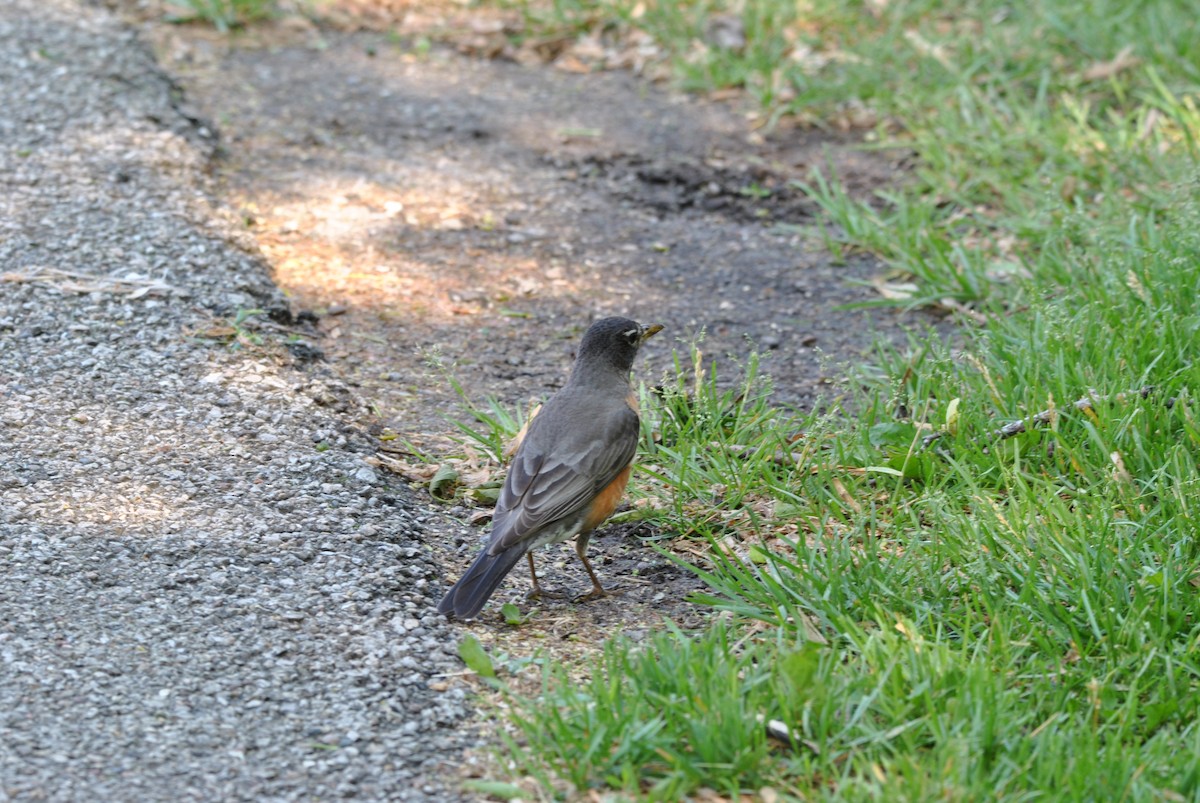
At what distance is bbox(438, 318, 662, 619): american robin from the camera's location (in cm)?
394

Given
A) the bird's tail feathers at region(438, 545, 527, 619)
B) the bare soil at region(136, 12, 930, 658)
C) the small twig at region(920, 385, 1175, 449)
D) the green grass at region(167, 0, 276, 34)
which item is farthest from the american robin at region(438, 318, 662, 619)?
the green grass at region(167, 0, 276, 34)

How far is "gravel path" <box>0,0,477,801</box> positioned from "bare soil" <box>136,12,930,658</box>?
1.29 ft

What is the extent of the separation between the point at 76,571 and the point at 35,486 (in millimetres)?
537

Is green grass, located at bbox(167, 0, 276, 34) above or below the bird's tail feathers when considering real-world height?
above

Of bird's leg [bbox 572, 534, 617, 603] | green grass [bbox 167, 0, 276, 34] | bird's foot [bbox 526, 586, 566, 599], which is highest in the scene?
green grass [bbox 167, 0, 276, 34]

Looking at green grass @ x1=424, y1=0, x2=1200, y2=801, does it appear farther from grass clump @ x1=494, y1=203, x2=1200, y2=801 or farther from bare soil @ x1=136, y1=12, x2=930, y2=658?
bare soil @ x1=136, y1=12, x2=930, y2=658

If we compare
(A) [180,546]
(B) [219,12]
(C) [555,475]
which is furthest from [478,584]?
(B) [219,12]

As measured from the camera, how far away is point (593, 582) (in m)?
4.28

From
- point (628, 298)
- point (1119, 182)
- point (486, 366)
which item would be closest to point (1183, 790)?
point (486, 366)

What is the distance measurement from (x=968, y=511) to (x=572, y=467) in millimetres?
1315

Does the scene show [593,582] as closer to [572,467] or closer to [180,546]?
[572,467]

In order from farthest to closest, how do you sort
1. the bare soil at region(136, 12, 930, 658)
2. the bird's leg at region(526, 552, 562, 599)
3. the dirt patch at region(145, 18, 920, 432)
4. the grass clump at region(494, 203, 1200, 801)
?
the dirt patch at region(145, 18, 920, 432) < the bare soil at region(136, 12, 930, 658) < the bird's leg at region(526, 552, 562, 599) < the grass clump at region(494, 203, 1200, 801)

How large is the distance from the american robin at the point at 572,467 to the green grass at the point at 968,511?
32 cm

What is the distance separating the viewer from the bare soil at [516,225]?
5527mm
